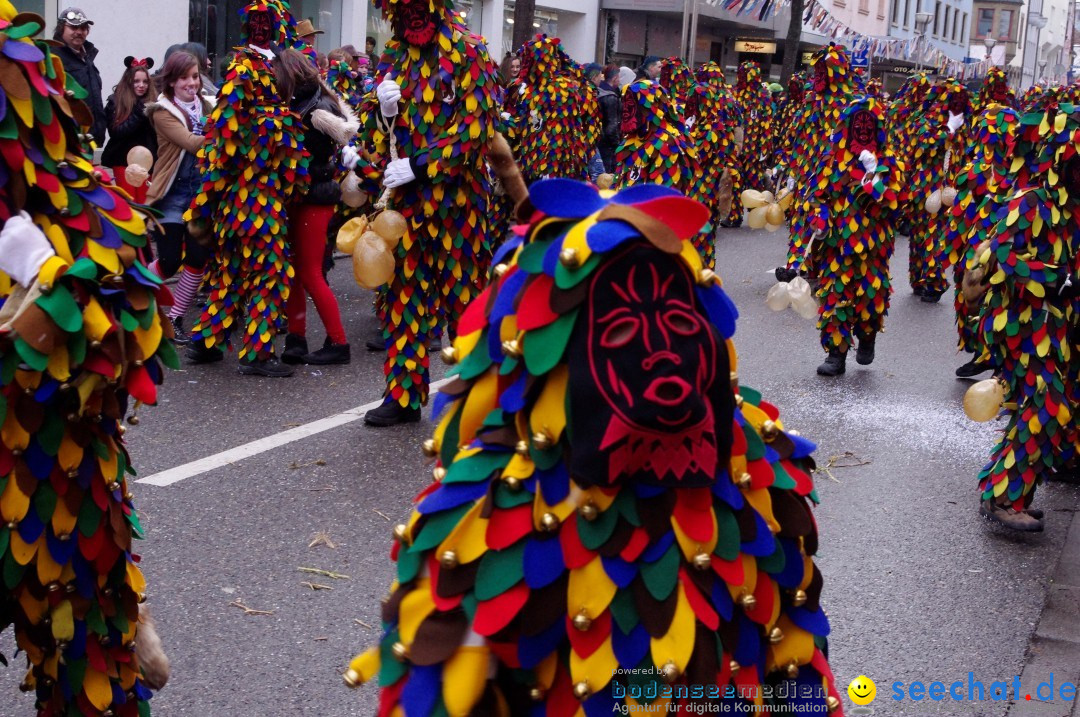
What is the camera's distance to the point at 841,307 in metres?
7.65

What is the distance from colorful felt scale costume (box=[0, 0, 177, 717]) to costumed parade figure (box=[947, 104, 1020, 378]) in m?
3.35

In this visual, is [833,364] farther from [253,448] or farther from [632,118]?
[253,448]

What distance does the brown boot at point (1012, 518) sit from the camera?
486 centimetres

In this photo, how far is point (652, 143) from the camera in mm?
8547

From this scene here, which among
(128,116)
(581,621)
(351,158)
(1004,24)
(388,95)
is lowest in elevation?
(581,621)

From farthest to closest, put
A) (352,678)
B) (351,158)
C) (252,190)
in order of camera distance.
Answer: (252,190) → (351,158) → (352,678)

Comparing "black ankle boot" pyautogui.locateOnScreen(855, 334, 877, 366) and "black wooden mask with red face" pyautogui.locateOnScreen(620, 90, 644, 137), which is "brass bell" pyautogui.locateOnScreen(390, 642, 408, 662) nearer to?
"black ankle boot" pyautogui.locateOnScreen(855, 334, 877, 366)

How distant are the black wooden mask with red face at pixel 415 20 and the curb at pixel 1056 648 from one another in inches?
136

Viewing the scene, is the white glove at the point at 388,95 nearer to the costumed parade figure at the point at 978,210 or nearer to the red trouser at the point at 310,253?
the red trouser at the point at 310,253

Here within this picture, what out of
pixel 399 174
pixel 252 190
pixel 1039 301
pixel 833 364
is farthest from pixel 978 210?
pixel 252 190

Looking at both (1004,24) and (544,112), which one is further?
(1004,24)

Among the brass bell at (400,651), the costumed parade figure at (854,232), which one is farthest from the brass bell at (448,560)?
the costumed parade figure at (854,232)

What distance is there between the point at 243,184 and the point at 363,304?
104 inches

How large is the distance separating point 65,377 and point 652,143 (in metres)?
6.61
